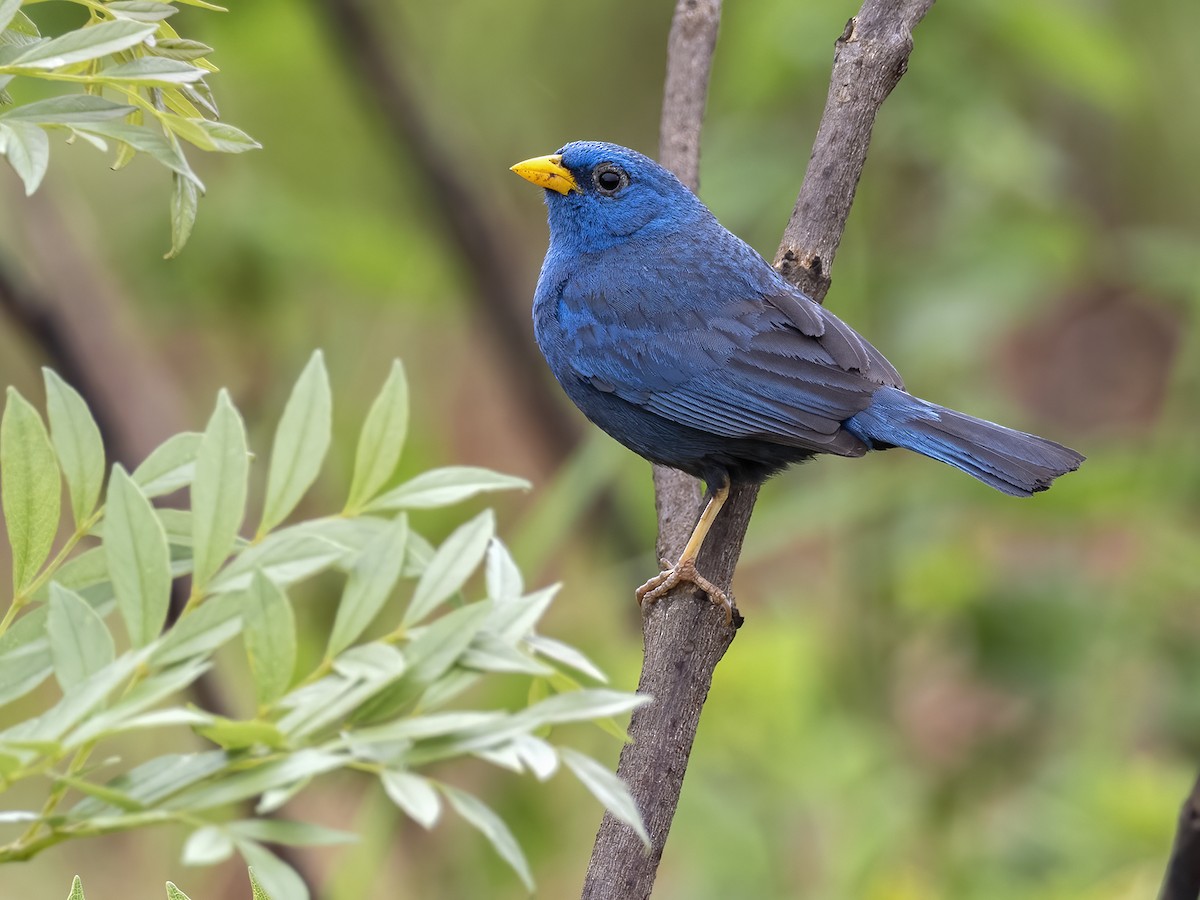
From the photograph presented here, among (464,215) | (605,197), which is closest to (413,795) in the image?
(605,197)

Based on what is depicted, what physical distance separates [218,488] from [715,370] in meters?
2.17

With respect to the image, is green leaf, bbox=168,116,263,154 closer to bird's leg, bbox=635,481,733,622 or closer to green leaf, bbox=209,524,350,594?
green leaf, bbox=209,524,350,594

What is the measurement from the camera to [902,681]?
18.6 feet

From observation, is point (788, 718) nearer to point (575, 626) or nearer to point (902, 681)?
point (575, 626)

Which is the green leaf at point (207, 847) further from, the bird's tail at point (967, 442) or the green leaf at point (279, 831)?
the bird's tail at point (967, 442)

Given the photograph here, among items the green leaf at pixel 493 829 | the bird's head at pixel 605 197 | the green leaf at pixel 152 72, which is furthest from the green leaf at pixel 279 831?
the bird's head at pixel 605 197

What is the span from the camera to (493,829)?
3.88 feet

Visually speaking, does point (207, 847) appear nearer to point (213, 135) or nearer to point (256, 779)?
point (256, 779)

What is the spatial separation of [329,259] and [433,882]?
8.00 feet

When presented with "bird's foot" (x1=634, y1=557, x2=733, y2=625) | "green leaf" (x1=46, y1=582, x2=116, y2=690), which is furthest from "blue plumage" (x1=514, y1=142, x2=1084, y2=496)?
"green leaf" (x1=46, y1=582, x2=116, y2=690)

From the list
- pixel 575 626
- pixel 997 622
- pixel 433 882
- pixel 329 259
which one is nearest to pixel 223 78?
pixel 329 259

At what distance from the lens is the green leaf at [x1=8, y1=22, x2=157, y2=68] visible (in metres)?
1.30

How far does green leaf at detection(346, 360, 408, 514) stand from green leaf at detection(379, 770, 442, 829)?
17.3 inches

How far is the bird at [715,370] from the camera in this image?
312 cm
